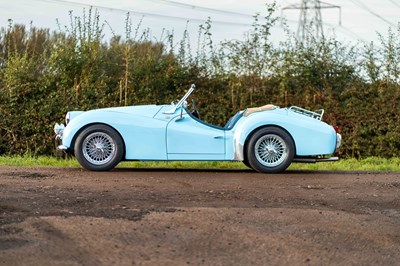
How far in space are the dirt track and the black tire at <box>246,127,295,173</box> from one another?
7.05 ft

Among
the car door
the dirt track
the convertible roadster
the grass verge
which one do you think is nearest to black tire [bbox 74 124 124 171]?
the convertible roadster

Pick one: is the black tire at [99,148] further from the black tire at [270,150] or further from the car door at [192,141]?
the black tire at [270,150]

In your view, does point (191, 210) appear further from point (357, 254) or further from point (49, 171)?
point (49, 171)

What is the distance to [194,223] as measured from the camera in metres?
7.85

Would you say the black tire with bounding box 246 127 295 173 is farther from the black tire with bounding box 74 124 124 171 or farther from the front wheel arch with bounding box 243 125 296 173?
the black tire with bounding box 74 124 124 171

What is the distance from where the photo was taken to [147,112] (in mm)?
13961

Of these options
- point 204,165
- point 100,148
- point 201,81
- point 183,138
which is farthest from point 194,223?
point 201,81

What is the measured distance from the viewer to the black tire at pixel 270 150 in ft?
45.5

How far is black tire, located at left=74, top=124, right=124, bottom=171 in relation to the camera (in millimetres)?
13750

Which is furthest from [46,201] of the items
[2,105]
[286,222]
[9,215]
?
[2,105]

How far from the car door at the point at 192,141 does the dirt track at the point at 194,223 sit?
6.86ft

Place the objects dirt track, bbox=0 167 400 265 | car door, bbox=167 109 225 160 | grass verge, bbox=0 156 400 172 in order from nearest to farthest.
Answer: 1. dirt track, bbox=0 167 400 265
2. car door, bbox=167 109 225 160
3. grass verge, bbox=0 156 400 172

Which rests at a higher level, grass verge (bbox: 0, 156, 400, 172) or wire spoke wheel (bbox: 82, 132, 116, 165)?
wire spoke wheel (bbox: 82, 132, 116, 165)

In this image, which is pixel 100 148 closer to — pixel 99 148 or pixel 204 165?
pixel 99 148
